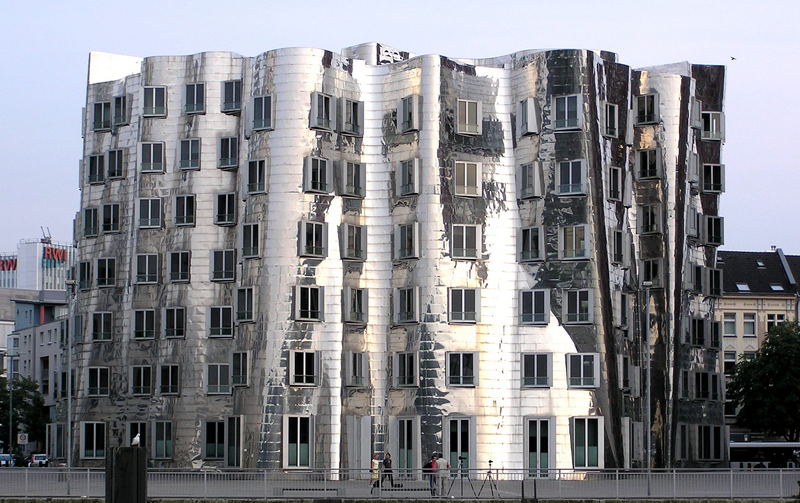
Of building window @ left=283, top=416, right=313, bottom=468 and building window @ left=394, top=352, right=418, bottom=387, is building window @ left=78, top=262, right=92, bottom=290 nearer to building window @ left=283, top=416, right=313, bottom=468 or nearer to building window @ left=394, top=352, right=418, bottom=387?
building window @ left=283, top=416, right=313, bottom=468

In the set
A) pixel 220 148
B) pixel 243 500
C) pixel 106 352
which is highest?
pixel 220 148

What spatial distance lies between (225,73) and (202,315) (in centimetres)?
1426

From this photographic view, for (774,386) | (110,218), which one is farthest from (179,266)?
(774,386)

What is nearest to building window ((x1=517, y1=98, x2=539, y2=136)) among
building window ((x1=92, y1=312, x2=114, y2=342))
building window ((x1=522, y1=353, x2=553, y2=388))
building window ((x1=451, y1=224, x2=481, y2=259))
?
building window ((x1=451, y1=224, x2=481, y2=259))

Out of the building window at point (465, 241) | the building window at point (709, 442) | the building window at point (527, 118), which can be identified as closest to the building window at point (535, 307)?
Answer: the building window at point (465, 241)

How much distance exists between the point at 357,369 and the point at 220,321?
858 cm

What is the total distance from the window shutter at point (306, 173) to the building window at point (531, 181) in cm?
1196

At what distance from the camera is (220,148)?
9256 centimetres

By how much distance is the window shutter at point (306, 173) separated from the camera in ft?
290

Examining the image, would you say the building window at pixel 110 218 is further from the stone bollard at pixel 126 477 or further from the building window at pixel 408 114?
the stone bollard at pixel 126 477

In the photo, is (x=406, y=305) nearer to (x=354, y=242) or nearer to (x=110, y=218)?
(x=354, y=242)

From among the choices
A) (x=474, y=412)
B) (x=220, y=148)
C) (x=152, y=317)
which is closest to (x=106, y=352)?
(x=152, y=317)

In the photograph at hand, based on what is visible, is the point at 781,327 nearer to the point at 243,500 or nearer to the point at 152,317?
the point at 152,317

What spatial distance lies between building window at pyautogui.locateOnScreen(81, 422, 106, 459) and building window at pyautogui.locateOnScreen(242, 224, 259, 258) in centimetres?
1394
